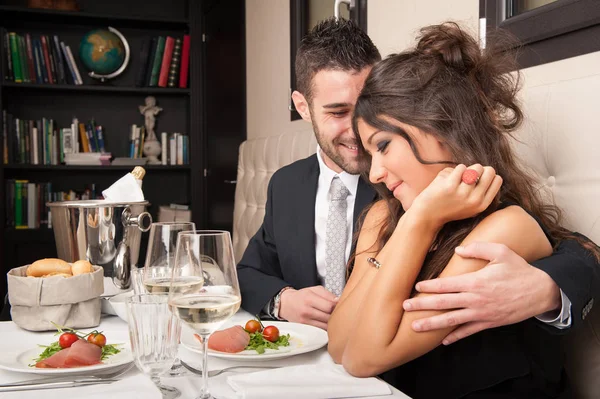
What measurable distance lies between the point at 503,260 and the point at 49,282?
2.46ft

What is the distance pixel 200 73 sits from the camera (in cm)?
433

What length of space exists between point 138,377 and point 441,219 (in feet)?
1.52

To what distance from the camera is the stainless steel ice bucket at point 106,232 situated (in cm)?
139

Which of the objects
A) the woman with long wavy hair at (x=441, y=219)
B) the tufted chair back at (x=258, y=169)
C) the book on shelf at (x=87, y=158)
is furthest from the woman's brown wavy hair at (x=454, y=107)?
the book on shelf at (x=87, y=158)

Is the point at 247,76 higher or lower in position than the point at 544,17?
higher

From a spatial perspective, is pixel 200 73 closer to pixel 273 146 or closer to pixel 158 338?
pixel 273 146

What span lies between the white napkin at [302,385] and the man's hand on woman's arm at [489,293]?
12 cm

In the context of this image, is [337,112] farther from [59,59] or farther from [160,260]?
[59,59]

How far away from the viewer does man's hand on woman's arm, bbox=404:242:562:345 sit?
0.86 m

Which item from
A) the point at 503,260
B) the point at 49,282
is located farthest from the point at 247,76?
the point at 503,260

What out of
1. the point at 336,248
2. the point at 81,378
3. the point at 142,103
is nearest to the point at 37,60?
the point at 142,103

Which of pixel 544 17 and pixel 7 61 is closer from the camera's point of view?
pixel 544 17

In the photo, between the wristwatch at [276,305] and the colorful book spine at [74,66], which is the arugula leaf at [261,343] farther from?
the colorful book spine at [74,66]

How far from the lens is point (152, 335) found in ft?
2.52
